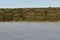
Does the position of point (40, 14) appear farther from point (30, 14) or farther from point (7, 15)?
point (7, 15)

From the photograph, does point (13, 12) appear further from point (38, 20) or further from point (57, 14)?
point (57, 14)

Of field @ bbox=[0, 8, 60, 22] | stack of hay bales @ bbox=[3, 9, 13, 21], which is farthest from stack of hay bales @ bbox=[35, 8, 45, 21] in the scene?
stack of hay bales @ bbox=[3, 9, 13, 21]

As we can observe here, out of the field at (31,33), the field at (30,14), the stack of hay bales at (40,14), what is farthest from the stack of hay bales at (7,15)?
the field at (31,33)

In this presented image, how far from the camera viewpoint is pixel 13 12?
4246mm

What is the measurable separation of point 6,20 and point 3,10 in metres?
0.35

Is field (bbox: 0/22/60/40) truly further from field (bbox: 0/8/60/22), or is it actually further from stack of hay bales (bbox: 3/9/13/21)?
stack of hay bales (bbox: 3/9/13/21)

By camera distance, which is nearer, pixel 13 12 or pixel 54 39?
pixel 54 39

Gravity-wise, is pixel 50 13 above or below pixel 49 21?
above

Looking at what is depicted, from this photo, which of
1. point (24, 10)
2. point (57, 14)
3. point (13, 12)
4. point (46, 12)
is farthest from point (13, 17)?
point (57, 14)

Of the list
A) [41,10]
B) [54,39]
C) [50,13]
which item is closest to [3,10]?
[41,10]

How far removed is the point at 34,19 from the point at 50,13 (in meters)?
0.57

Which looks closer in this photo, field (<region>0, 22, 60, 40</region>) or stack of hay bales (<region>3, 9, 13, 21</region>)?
field (<region>0, 22, 60, 40</region>)

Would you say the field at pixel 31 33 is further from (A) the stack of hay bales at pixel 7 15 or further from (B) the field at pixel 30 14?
(A) the stack of hay bales at pixel 7 15

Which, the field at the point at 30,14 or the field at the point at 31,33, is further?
the field at the point at 30,14
